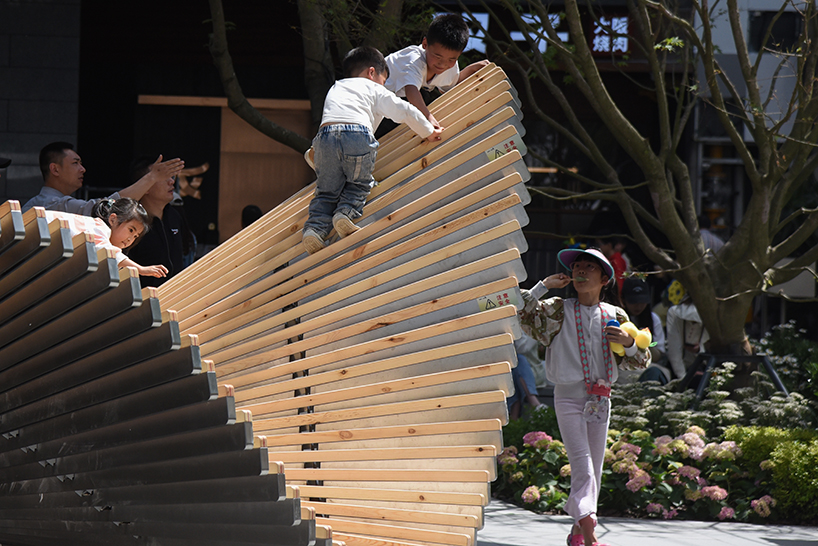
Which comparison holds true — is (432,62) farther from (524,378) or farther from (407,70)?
(524,378)

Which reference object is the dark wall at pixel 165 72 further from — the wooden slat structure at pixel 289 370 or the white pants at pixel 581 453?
the white pants at pixel 581 453

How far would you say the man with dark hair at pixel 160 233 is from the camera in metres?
5.22

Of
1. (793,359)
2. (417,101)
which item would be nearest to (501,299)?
(417,101)

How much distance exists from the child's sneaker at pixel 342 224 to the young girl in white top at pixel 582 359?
120 cm

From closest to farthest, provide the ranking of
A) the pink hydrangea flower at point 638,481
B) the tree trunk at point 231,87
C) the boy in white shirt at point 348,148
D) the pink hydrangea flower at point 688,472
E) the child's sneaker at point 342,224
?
the child's sneaker at point 342,224
the boy in white shirt at point 348,148
the pink hydrangea flower at point 638,481
the pink hydrangea flower at point 688,472
the tree trunk at point 231,87

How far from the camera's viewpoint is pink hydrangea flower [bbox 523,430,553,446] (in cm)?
649

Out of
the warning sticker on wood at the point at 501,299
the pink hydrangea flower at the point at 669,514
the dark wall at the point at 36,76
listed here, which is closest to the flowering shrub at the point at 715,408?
the pink hydrangea flower at the point at 669,514

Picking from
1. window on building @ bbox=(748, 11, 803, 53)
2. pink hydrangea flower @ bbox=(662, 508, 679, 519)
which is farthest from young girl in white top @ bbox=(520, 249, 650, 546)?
window on building @ bbox=(748, 11, 803, 53)

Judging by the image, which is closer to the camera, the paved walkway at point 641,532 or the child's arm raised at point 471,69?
the child's arm raised at point 471,69

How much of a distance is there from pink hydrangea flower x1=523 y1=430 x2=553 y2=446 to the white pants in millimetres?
1606

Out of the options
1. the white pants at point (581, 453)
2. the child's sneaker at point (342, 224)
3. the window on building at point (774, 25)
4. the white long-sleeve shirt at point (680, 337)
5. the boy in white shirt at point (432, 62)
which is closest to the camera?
the child's sneaker at point (342, 224)

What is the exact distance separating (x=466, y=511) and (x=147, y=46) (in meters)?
9.25

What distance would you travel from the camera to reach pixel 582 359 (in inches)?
189

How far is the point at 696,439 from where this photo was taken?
6.28 metres
